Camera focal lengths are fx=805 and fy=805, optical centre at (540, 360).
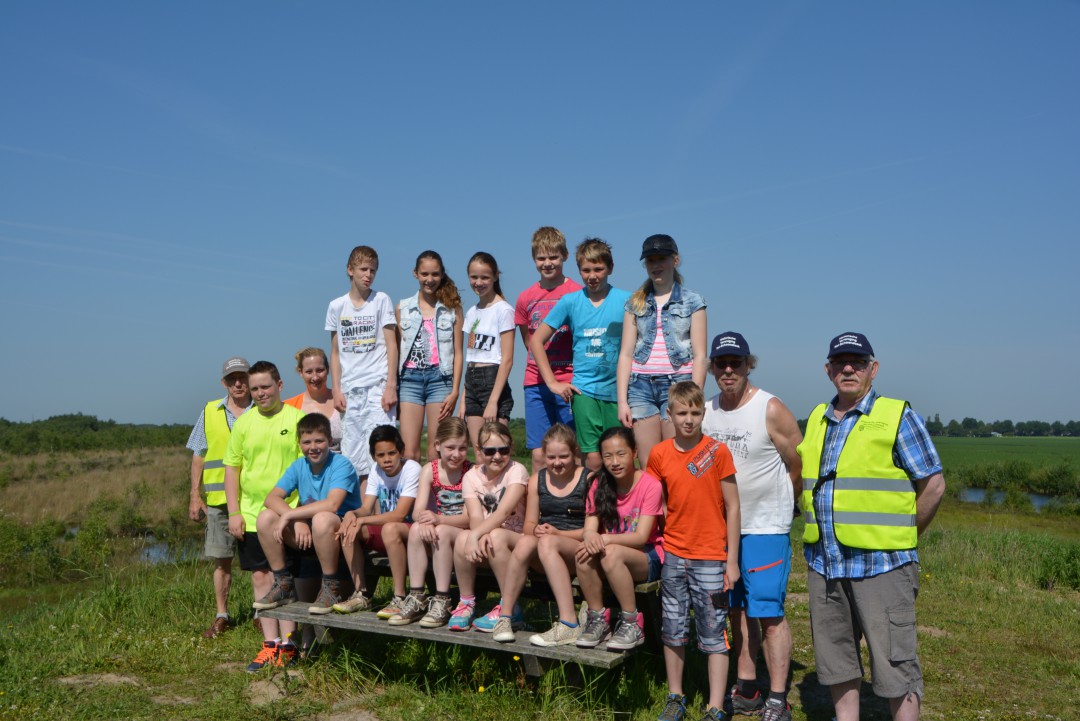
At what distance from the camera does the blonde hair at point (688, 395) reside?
4480 millimetres

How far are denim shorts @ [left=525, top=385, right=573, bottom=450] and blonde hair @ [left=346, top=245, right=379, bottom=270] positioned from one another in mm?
1738

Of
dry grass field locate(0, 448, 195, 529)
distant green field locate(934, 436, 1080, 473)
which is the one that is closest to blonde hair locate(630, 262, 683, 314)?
dry grass field locate(0, 448, 195, 529)

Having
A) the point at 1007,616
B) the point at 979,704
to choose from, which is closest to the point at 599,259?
the point at 979,704

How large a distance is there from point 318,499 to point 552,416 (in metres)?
1.80

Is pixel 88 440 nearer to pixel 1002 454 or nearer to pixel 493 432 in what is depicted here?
pixel 493 432

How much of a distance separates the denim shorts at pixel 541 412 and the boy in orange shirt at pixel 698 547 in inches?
62.6

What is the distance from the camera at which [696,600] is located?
4426 millimetres

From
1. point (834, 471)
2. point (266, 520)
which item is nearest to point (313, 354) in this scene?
point (266, 520)

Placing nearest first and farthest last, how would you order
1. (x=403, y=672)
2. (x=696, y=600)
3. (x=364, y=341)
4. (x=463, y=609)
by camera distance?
(x=696, y=600)
(x=463, y=609)
(x=403, y=672)
(x=364, y=341)

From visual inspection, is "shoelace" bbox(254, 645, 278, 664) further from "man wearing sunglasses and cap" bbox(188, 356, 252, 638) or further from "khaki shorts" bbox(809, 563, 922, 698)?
"khaki shorts" bbox(809, 563, 922, 698)

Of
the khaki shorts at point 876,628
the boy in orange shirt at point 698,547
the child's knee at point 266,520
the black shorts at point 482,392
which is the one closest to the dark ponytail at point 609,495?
the boy in orange shirt at point 698,547

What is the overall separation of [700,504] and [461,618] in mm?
1618

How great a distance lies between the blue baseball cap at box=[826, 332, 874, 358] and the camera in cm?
401

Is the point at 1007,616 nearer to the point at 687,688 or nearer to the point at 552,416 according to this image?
the point at 687,688
